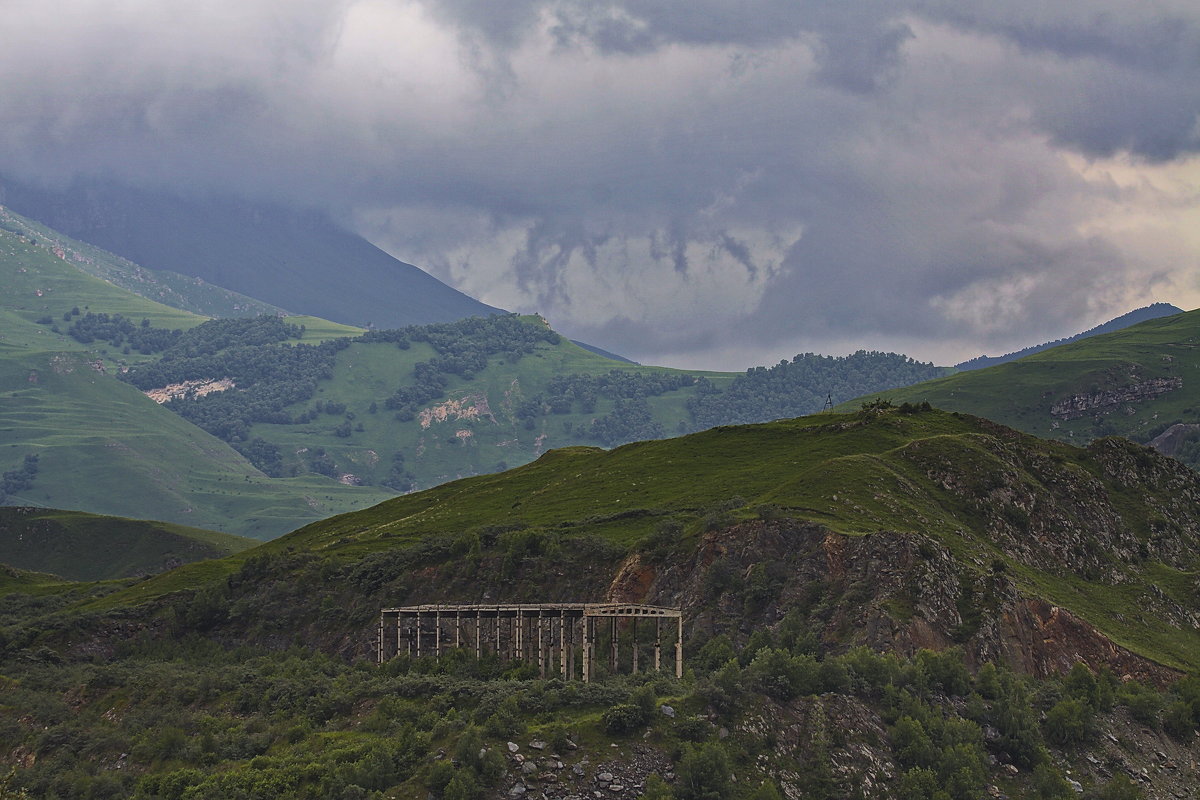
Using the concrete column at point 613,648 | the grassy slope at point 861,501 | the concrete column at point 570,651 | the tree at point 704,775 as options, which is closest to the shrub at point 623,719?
the tree at point 704,775

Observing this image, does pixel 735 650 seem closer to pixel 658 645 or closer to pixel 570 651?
pixel 658 645

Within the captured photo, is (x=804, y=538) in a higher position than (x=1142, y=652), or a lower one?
higher

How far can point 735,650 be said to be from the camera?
124 metres

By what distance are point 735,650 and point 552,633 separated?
17138 millimetres

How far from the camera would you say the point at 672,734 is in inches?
3706

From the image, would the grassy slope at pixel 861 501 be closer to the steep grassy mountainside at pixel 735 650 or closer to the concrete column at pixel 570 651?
the steep grassy mountainside at pixel 735 650

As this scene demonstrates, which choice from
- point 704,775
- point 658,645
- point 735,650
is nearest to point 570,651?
point 658,645

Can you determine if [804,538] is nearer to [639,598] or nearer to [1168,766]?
[639,598]

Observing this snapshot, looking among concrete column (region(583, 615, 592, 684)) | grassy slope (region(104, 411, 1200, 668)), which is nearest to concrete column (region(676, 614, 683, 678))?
concrete column (region(583, 615, 592, 684))

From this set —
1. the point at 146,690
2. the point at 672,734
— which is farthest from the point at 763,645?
the point at 146,690

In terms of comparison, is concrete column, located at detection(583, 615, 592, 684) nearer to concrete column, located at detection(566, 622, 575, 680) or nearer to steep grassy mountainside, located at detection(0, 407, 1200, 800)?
steep grassy mountainside, located at detection(0, 407, 1200, 800)

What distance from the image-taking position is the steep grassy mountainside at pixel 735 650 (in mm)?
95562

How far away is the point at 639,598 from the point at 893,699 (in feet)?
143

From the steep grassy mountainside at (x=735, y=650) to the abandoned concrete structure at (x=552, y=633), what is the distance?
2.31m
